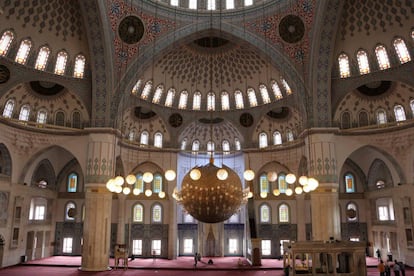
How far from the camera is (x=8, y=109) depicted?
18062 mm

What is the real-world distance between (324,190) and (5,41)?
1600cm

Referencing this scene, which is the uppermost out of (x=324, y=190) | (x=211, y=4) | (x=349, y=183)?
(x=211, y=4)

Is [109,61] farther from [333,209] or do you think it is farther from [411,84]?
[411,84]

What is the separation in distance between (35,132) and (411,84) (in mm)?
18661

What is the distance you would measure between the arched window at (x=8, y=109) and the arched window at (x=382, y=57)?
1805 centimetres

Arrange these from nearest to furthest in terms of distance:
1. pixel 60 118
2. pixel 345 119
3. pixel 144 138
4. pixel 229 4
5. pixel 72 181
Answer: pixel 60 118 → pixel 345 119 → pixel 229 4 → pixel 72 181 → pixel 144 138

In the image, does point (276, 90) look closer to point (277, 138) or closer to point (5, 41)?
point (277, 138)

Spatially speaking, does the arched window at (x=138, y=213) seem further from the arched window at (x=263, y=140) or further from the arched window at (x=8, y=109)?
the arched window at (x=8, y=109)

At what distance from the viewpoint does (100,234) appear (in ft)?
56.1

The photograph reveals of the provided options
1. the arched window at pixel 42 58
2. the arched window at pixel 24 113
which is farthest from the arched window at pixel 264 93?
the arched window at pixel 24 113

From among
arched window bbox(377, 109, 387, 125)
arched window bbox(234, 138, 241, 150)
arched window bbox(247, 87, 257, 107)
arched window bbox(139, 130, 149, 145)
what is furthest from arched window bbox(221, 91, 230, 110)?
arched window bbox(377, 109, 387, 125)

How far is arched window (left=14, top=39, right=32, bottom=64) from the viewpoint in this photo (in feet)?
55.8

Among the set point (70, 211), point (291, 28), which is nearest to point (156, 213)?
point (70, 211)

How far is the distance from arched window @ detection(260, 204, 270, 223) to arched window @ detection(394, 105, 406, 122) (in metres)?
9.97
